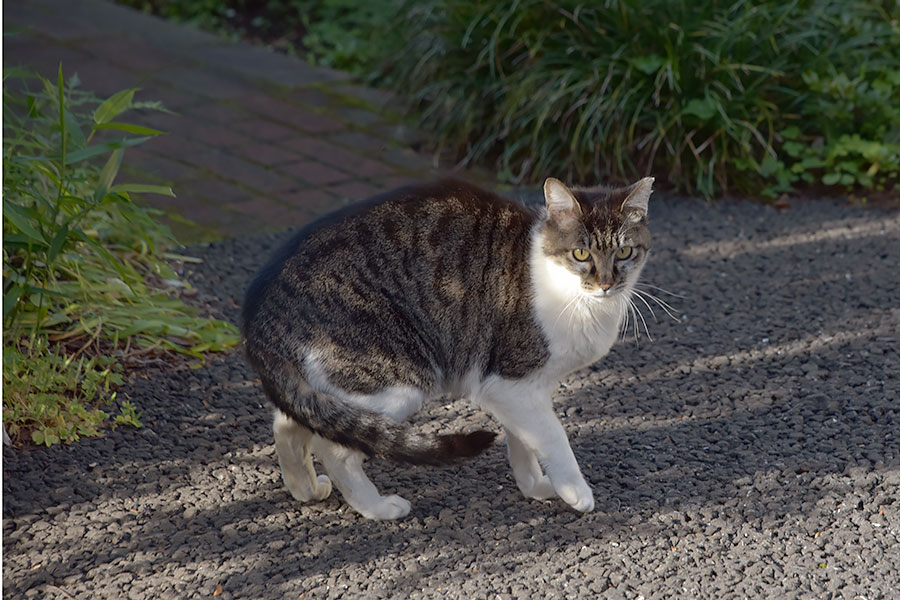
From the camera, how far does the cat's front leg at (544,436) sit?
300cm

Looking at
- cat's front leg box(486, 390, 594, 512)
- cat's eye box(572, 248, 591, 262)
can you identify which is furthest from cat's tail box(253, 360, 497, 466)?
cat's eye box(572, 248, 591, 262)

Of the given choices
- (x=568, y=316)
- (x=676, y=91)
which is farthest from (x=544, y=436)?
(x=676, y=91)

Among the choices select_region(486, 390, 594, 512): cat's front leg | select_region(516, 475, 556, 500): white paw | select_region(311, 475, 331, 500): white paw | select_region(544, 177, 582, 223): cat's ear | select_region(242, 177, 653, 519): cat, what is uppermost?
select_region(544, 177, 582, 223): cat's ear

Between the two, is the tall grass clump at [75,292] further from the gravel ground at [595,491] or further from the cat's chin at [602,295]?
the cat's chin at [602,295]

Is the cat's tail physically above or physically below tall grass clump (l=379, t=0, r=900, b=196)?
below

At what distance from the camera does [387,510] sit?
3.10 meters

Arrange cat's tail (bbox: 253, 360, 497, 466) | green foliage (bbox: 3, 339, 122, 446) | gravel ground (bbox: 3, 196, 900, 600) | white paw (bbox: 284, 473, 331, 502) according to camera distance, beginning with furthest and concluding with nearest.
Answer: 1. green foliage (bbox: 3, 339, 122, 446)
2. white paw (bbox: 284, 473, 331, 502)
3. gravel ground (bbox: 3, 196, 900, 600)
4. cat's tail (bbox: 253, 360, 497, 466)

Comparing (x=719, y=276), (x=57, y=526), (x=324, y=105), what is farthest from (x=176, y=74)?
(x=57, y=526)

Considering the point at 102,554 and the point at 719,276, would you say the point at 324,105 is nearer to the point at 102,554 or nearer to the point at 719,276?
the point at 719,276

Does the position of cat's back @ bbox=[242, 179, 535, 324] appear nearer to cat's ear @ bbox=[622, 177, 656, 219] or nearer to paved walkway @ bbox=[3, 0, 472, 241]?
cat's ear @ bbox=[622, 177, 656, 219]

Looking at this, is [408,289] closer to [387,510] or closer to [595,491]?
[387,510]

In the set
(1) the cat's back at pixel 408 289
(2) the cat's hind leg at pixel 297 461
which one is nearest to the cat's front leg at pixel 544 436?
(1) the cat's back at pixel 408 289

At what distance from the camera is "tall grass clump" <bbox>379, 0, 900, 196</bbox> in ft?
17.9

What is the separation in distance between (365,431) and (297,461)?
44 centimetres
